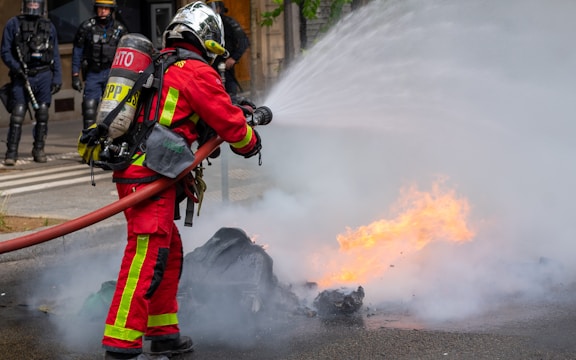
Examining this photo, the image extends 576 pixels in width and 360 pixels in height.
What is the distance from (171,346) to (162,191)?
2.73ft

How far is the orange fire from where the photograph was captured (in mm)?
6359

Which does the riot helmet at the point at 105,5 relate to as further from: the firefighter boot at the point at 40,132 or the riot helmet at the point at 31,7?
the firefighter boot at the point at 40,132

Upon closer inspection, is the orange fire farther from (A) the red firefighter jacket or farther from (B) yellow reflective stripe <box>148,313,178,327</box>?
(A) the red firefighter jacket

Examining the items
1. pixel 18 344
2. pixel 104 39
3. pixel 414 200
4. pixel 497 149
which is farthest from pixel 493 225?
pixel 104 39

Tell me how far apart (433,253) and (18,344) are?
2.62 meters

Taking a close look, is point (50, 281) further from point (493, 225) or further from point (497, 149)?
point (497, 149)

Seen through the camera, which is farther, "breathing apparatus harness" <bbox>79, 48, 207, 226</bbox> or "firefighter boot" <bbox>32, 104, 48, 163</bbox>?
"firefighter boot" <bbox>32, 104, 48, 163</bbox>

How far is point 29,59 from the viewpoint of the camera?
11062 mm

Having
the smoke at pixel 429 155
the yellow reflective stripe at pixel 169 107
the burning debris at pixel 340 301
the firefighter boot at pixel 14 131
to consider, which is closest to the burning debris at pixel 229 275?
the smoke at pixel 429 155

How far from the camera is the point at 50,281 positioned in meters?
6.74

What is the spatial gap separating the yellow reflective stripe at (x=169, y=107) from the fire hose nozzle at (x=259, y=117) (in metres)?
0.58

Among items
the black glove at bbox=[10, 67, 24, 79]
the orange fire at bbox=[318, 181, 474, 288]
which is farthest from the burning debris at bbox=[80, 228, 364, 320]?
the black glove at bbox=[10, 67, 24, 79]

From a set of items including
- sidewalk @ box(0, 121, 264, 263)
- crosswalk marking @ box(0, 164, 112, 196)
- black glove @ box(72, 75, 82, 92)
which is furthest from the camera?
black glove @ box(72, 75, 82, 92)

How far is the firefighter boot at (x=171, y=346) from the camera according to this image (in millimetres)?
5156
